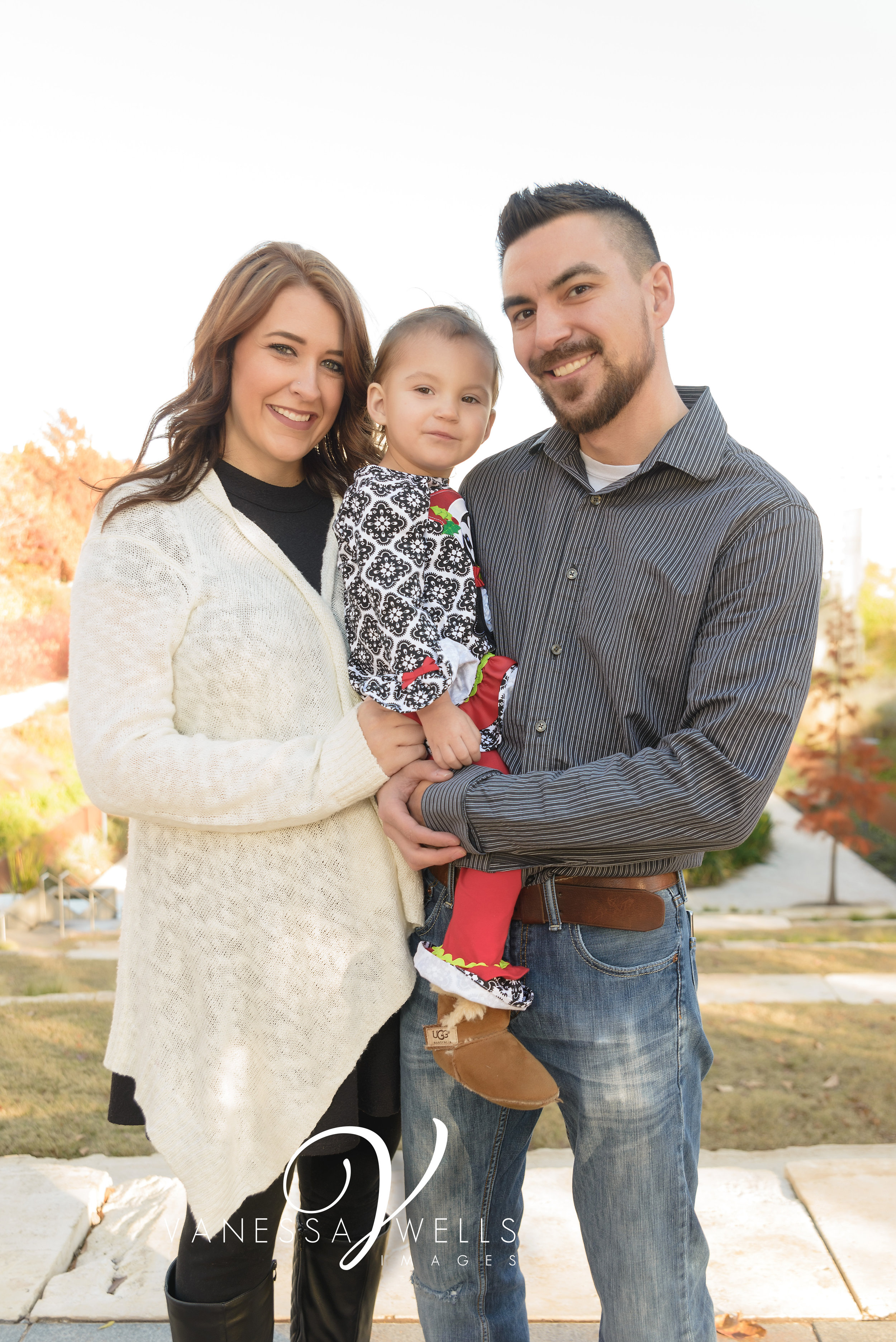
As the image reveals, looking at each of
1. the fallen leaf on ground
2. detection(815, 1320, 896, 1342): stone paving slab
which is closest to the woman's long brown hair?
the fallen leaf on ground

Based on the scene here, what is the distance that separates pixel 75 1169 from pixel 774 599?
2.56 meters

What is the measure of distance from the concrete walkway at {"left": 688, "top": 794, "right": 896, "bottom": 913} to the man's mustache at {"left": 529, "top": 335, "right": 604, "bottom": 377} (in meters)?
7.17

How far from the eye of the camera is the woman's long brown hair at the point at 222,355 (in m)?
1.80

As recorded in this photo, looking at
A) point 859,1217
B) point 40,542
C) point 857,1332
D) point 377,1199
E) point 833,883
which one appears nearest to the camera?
point 377,1199

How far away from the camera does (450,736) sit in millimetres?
1671

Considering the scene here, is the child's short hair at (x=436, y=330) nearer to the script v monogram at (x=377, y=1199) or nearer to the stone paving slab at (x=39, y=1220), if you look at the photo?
the script v monogram at (x=377, y=1199)

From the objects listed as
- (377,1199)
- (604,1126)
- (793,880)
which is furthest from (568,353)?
(793,880)

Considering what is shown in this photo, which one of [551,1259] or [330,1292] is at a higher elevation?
[330,1292]

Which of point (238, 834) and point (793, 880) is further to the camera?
point (793, 880)

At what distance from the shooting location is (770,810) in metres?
8.53

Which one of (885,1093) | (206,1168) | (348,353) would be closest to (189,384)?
(348,353)

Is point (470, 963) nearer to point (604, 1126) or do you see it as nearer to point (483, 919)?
point (483, 919)

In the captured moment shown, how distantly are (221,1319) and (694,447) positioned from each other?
1692 mm

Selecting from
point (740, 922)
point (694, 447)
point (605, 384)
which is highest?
point (605, 384)
